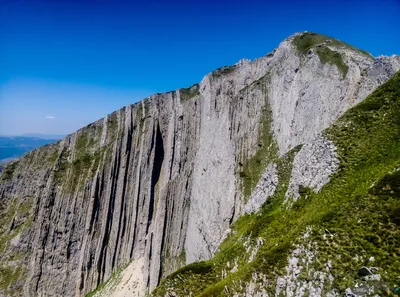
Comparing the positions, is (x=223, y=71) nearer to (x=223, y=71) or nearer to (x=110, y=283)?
(x=223, y=71)

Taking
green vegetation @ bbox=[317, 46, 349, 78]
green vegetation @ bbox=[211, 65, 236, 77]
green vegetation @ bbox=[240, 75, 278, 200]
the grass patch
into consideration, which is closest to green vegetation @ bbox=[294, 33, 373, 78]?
green vegetation @ bbox=[317, 46, 349, 78]

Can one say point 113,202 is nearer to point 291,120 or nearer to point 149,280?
point 149,280

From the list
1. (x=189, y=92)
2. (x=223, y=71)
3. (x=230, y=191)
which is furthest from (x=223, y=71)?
(x=230, y=191)

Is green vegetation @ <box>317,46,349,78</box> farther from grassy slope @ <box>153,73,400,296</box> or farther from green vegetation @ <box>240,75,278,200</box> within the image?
grassy slope @ <box>153,73,400,296</box>

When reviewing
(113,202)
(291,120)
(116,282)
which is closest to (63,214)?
(113,202)

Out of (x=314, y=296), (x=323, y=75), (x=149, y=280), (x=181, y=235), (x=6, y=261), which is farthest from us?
(x=6, y=261)

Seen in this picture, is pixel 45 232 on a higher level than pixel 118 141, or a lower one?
lower
